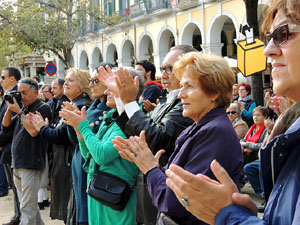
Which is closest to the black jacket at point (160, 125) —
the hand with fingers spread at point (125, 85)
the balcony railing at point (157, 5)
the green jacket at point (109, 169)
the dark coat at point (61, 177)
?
the hand with fingers spread at point (125, 85)

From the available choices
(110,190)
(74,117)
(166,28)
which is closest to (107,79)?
(74,117)

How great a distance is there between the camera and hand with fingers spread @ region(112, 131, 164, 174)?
2133 mm

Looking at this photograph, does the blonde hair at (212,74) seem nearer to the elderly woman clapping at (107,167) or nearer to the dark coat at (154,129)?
the dark coat at (154,129)

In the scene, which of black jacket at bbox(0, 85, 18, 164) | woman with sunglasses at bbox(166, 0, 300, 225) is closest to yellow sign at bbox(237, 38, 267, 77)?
black jacket at bbox(0, 85, 18, 164)

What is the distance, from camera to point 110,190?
3.09 m

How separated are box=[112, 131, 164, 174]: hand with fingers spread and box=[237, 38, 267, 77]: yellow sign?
4.85 meters

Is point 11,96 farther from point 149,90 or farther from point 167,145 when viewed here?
point 167,145

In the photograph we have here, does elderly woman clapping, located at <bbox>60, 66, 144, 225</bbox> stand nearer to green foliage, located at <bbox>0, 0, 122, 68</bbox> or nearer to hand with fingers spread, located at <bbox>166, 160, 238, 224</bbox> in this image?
hand with fingers spread, located at <bbox>166, 160, 238, 224</bbox>

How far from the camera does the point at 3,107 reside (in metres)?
5.95

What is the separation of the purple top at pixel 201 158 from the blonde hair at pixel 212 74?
20cm

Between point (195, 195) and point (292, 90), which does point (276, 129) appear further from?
point (195, 195)

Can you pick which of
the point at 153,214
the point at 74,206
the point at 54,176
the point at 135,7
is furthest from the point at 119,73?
the point at 135,7

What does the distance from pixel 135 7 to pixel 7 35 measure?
396 inches

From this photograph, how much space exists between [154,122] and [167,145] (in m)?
0.18
